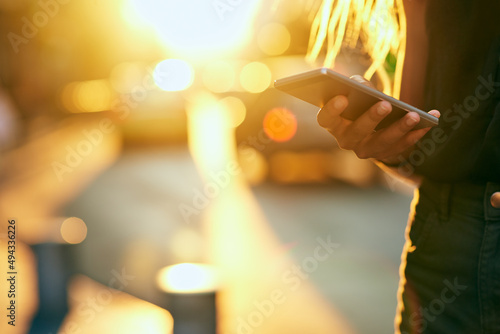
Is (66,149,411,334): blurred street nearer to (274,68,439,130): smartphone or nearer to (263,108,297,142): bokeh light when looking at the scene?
(263,108,297,142): bokeh light

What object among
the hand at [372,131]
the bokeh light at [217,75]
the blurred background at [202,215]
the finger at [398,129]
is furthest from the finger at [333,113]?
the bokeh light at [217,75]

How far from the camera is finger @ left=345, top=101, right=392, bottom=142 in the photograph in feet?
4.61

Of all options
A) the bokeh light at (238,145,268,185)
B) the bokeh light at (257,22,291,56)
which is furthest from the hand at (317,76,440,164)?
the bokeh light at (257,22,291,56)

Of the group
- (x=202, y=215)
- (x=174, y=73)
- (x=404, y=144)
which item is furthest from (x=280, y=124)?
(x=174, y=73)

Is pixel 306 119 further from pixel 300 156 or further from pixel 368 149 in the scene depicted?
pixel 368 149

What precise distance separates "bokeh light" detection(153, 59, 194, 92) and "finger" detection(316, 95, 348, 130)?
18257 mm

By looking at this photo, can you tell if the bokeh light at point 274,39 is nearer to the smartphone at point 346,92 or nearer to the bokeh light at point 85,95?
the bokeh light at point 85,95

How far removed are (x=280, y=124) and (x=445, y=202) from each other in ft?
27.1

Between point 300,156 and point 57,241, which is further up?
point 57,241

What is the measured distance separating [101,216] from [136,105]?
30.2 feet

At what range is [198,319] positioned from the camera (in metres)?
3.31

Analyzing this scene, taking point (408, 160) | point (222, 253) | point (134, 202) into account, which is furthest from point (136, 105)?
point (408, 160)

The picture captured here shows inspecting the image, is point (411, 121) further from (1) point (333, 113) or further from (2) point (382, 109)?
(1) point (333, 113)

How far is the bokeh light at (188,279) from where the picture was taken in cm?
331
